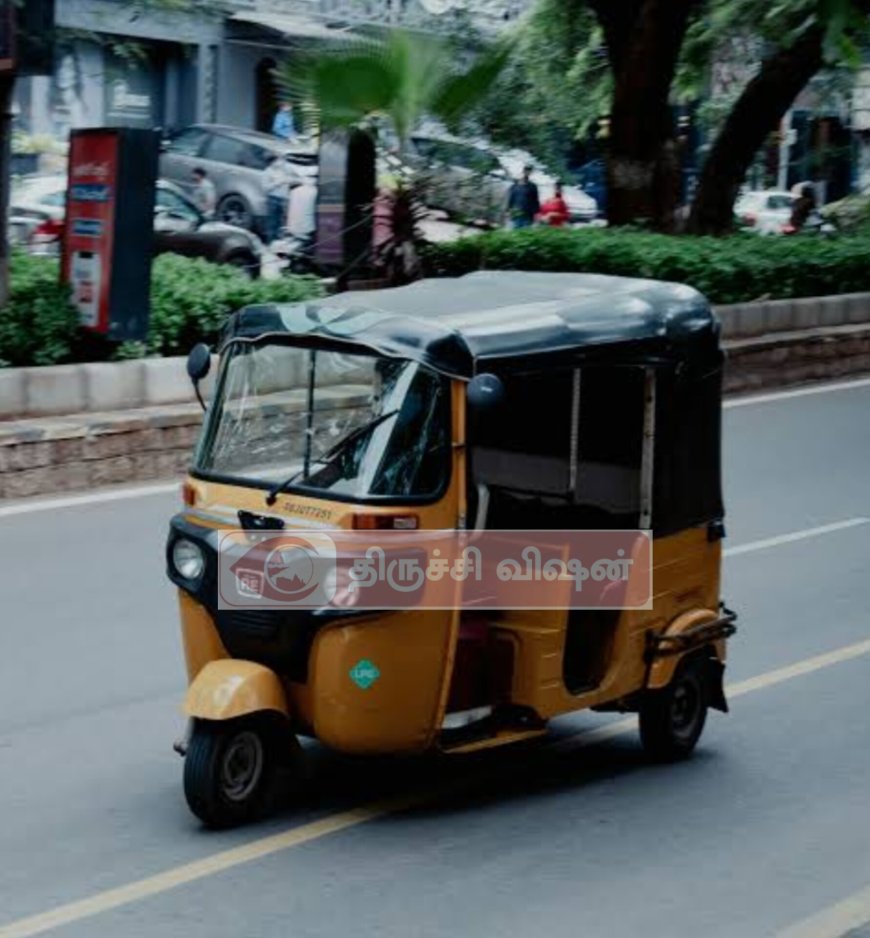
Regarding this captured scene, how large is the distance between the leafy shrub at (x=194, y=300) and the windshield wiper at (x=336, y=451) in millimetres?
8060

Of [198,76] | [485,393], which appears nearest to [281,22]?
[198,76]

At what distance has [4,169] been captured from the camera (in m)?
15.2

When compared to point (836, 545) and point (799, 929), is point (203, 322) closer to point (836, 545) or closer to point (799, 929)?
point (836, 545)

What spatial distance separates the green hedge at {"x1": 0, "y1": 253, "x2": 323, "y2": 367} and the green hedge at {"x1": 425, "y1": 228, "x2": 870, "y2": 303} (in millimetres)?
3558

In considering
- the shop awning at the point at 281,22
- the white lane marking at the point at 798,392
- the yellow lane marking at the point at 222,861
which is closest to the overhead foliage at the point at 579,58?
the white lane marking at the point at 798,392

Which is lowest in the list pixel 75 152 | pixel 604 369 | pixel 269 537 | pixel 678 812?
pixel 678 812

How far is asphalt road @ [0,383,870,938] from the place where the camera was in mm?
6500

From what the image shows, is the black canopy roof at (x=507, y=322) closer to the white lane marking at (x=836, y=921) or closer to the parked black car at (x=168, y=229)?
the white lane marking at (x=836, y=921)

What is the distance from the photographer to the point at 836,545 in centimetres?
1330

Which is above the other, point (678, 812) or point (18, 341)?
point (18, 341)

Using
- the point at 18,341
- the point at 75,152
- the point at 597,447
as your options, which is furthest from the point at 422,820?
the point at 75,152

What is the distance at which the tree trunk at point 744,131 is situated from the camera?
24.3 m

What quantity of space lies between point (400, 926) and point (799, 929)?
4.05 feet

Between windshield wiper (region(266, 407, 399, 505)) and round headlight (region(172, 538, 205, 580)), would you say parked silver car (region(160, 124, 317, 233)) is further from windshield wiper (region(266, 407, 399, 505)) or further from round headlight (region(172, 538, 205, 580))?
windshield wiper (region(266, 407, 399, 505))
